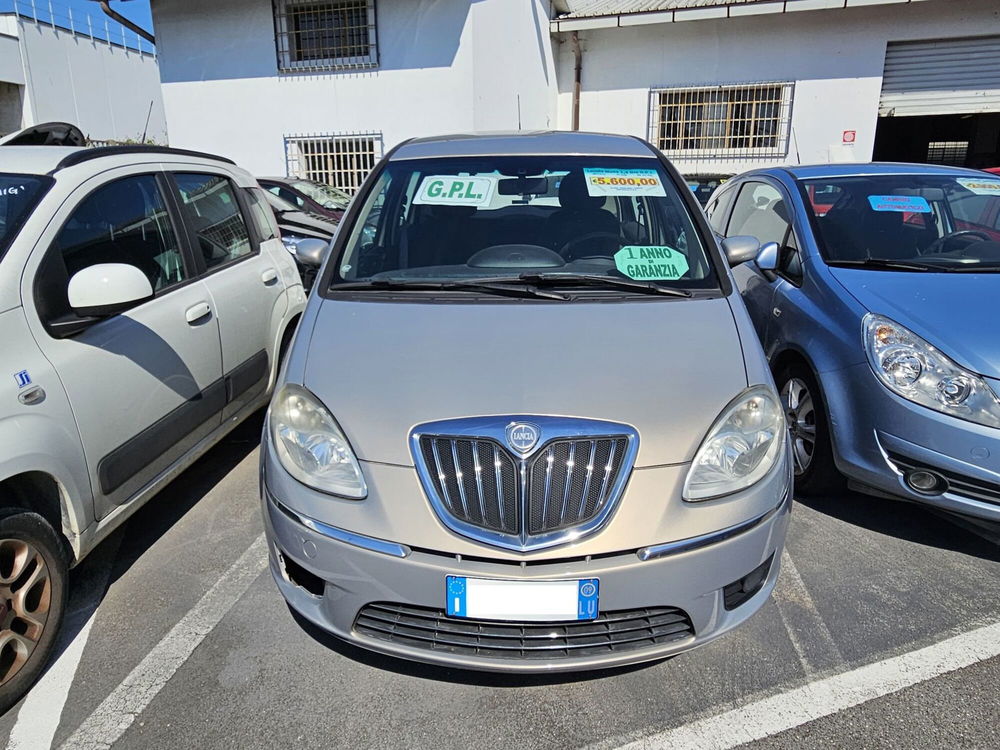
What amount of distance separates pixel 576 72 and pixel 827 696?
1269 centimetres

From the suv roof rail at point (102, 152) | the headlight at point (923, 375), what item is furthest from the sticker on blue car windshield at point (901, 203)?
the suv roof rail at point (102, 152)

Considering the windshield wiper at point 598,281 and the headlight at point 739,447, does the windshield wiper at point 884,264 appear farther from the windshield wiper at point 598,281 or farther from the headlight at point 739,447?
the headlight at point 739,447

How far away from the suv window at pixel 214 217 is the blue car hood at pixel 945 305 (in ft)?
9.91

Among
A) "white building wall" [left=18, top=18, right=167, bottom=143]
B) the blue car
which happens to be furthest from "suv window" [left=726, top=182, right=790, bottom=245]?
"white building wall" [left=18, top=18, right=167, bottom=143]

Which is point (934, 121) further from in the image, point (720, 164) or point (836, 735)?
point (836, 735)

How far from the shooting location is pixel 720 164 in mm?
12727

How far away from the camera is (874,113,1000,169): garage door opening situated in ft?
52.3

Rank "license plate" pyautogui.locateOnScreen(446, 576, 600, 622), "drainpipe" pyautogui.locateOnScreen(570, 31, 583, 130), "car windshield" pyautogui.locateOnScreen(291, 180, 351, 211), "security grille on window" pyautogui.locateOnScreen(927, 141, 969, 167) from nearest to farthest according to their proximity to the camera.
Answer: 1. "license plate" pyautogui.locateOnScreen(446, 576, 600, 622)
2. "car windshield" pyautogui.locateOnScreen(291, 180, 351, 211)
3. "drainpipe" pyautogui.locateOnScreen(570, 31, 583, 130)
4. "security grille on window" pyautogui.locateOnScreen(927, 141, 969, 167)

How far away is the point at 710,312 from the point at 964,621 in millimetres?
1424

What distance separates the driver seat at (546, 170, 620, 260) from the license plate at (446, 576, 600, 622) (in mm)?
1521

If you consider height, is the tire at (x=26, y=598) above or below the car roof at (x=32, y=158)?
below

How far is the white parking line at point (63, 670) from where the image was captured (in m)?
2.00

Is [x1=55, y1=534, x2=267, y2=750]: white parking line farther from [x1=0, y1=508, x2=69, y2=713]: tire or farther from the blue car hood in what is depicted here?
the blue car hood

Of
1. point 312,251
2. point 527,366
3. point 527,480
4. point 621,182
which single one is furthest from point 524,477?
point 312,251
